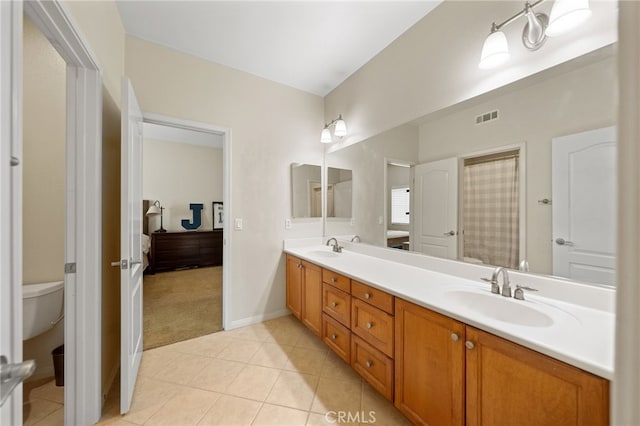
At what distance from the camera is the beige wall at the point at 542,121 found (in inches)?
42.9

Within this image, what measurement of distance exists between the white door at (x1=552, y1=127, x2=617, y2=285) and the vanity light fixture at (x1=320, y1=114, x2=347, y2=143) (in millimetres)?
1795

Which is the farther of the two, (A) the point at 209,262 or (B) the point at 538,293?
(A) the point at 209,262

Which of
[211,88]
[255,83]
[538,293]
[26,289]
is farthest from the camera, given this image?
[255,83]

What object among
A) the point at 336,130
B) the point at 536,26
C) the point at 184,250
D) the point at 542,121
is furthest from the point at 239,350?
the point at 184,250

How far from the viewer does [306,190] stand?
2.91m

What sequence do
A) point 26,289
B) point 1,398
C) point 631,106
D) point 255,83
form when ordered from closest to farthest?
1. point 631,106
2. point 1,398
3. point 26,289
4. point 255,83

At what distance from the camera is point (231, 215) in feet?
8.13

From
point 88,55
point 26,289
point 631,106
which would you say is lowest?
point 26,289

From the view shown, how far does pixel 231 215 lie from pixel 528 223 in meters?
2.34

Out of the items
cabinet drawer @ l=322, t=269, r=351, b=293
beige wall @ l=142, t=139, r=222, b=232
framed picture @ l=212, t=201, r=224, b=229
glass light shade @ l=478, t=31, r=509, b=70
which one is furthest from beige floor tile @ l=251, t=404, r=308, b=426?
beige wall @ l=142, t=139, r=222, b=232

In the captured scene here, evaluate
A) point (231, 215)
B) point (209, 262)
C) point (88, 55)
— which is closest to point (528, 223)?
point (231, 215)

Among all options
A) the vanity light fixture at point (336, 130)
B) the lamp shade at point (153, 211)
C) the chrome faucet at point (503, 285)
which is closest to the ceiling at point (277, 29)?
the vanity light fixture at point (336, 130)

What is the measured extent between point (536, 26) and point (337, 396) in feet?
7.87

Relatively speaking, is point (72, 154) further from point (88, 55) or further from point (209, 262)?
point (209, 262)
